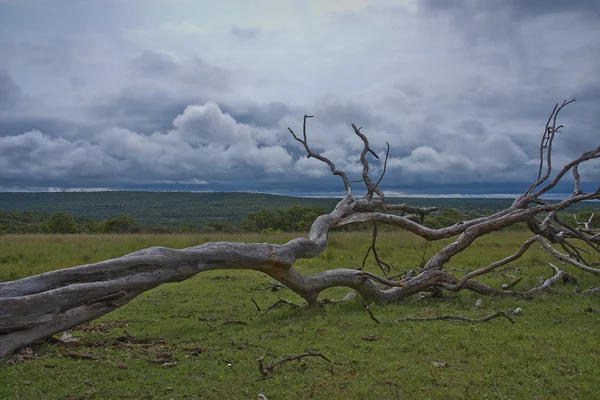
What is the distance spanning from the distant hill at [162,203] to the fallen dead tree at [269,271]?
231 ft

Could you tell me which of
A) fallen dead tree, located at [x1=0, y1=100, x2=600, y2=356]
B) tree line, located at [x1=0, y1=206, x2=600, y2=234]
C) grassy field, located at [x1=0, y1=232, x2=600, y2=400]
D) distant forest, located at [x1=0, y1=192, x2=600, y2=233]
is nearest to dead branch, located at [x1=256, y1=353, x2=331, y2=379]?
grassy field, located at [x1=0, y1=232, x2=600, y2=400]

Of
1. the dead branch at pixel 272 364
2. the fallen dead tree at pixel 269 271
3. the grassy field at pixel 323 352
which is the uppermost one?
the fallen dead tree at pixel 269 271

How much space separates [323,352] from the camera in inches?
234

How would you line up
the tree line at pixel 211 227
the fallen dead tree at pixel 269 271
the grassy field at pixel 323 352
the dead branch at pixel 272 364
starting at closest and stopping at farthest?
the grassy field at pixel 323 352
the dead branch at pixel 272 364
the fallen dead tree at pixel 269 271
the tree line at pixel 211 227

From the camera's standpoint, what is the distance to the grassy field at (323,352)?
15.8 ft

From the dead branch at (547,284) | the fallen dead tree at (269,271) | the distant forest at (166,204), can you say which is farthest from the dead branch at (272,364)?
the distant forest at (166,204)

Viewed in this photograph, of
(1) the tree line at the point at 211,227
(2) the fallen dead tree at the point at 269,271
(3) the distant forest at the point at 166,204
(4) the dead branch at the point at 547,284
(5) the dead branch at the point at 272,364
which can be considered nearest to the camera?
(5) the dead branch at the point at 272,364

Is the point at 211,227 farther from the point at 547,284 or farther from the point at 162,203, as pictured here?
the point at 162,203

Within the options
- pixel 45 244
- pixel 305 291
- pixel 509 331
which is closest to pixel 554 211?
pixel 509 331

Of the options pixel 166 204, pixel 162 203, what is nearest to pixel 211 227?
pixel 166 204

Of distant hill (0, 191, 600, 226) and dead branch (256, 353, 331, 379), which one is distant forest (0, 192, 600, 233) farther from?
dead branch (256, 353, 331, 379)

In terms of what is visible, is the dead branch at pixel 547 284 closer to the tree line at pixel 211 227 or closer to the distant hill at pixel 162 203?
the tree line at pixel 211 227

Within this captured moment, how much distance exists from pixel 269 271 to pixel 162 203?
318ft

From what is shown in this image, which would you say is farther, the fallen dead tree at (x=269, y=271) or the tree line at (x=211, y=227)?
the tree line at (x=211, y=227)
